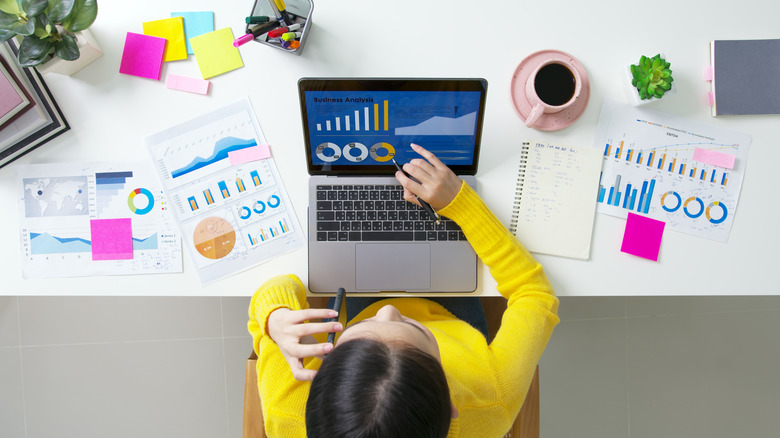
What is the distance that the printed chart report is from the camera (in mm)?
865

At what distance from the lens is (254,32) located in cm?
80

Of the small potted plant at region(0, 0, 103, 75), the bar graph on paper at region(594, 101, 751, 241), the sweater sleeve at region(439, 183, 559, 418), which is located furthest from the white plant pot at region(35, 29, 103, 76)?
the bar graph on paper at region(594, 101, 751, 241)

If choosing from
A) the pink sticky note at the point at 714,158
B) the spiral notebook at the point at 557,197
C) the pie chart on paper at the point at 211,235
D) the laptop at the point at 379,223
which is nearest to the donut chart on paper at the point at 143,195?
the pie chart on paper at the point at 211,235

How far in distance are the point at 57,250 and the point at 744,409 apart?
2.00 m

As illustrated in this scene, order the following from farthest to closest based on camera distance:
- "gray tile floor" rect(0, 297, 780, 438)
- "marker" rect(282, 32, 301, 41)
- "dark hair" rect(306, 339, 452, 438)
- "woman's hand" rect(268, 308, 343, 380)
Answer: "gray tile floor" rect(0, 297, 780, 438)
"marker" rect(282, 32, 301, 41)
"woman's hand" rect(268, 308, 343, 380)
"dark hair" rect(306, 339, 452, 438)

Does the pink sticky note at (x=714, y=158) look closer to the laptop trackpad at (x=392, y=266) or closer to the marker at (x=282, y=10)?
the laptop trackpad at (x=392, y=266)

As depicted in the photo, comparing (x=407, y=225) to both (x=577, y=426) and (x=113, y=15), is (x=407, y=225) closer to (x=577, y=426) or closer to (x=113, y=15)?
(x=113, y=15)

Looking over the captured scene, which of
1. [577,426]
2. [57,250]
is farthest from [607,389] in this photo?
[57,250]

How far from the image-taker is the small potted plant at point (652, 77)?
32.5 inches

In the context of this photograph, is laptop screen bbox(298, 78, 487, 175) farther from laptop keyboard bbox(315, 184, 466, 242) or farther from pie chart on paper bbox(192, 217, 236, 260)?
pie chart on paper bbox(192, 217, 236, 260)

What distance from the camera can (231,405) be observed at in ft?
4.75

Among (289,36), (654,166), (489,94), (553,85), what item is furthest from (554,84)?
(289,36)

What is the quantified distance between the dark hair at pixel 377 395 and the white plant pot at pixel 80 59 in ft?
2.39

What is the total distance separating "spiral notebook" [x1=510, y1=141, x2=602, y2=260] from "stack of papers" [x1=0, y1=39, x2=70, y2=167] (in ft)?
2.95
